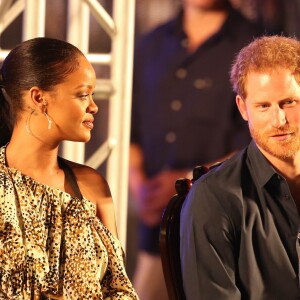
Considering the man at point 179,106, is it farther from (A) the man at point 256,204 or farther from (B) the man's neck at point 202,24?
(A) the man at point 256,204

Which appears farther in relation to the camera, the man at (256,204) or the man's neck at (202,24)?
the man's neck at (202,24)

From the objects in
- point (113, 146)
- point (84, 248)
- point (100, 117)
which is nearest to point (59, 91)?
point (84, 248)

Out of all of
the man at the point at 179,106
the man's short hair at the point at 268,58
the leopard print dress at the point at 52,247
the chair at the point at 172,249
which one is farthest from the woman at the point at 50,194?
the man at the point at 179,106

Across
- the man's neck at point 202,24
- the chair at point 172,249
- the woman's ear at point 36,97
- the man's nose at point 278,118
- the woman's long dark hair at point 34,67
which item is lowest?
the chair at point 172,249

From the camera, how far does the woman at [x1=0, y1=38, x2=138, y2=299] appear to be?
2262mm

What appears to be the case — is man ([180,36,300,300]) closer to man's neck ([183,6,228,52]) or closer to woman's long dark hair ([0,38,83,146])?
woman's long dark hair ([0,38,83,146])

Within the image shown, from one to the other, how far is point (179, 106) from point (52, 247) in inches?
81.6

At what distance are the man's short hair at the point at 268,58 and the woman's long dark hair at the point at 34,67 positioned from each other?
53cm

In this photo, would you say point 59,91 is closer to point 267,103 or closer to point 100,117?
point 267,103

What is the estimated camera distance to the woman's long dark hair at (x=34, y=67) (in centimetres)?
238

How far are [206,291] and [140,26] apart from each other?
2.23m

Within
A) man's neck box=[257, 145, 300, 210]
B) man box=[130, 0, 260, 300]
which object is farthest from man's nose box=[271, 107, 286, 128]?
man box=[130, 0, 260, 300]

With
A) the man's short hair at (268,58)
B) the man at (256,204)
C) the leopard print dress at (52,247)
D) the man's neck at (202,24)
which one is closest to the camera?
the leopard print dress at (52,247)

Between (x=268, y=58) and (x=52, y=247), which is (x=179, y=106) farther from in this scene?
(x=52, y=247)
